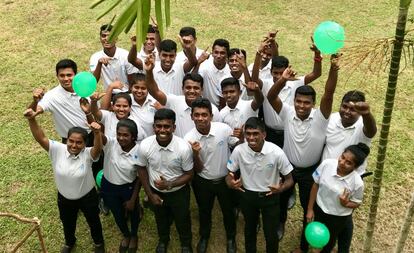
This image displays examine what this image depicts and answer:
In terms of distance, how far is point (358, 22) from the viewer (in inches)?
345

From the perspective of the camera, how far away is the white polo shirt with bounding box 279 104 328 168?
3869mm

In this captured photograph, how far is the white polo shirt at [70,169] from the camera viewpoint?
386 centimetres

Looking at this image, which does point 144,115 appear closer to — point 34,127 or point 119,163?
point 119,163

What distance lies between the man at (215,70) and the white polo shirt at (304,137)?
1.01 meters

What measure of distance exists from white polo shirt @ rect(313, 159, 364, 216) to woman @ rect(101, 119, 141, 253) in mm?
1545

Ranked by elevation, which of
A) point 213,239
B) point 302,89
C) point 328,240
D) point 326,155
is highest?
point 302,89

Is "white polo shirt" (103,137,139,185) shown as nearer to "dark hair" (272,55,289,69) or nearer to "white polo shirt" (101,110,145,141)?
"white polo shirt" (101,110,145,141)

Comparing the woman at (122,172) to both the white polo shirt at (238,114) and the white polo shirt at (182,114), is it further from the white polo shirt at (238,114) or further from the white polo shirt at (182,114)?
the white polo shirt at (238,114)

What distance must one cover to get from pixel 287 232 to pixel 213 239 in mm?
738

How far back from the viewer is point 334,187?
11.8ft

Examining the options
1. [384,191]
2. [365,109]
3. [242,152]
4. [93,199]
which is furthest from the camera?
[384,191]

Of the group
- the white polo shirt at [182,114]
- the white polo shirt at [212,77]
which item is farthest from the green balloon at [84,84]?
the white polo shirt at [212,77]

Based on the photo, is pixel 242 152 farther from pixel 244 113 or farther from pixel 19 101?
pixel 19 101

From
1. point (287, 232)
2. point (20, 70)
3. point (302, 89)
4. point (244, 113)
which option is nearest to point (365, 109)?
point (302, 89)
